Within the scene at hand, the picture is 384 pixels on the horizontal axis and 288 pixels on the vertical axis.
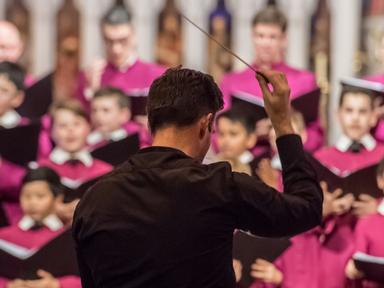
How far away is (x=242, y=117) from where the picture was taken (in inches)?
165

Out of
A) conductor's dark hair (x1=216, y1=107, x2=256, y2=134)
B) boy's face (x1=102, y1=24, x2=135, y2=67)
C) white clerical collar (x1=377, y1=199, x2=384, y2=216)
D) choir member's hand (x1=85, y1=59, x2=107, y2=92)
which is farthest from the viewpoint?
choir member's hand (x1=85, y1=59, x2=107, y2=92)

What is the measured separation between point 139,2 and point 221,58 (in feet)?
1.87

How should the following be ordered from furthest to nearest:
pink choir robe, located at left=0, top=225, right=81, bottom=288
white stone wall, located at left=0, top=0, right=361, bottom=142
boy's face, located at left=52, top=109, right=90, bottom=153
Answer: white stone wall, located at left=0, top=0, right=361, bottom=142 < boy's face, located at left=52, top=109, right=90, bottom=153 < pink choir robe, located at left=0, top=225, right=81, bottom=288

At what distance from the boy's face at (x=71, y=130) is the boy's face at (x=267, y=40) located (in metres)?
0.85

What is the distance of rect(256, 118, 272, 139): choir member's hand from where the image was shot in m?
4.24

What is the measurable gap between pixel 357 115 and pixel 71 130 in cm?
119

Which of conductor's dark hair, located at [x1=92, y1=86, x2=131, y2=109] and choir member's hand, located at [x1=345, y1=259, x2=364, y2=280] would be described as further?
conductor's dark hair, located at [x1=92, y1=86, x2=131, y2=109]

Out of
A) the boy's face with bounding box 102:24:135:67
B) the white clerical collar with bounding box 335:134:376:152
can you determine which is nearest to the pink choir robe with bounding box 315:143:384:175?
the white clerical collar with bounding box 335:134:376:152

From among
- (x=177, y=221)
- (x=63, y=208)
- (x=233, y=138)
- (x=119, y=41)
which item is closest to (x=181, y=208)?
(x=177, y=221)

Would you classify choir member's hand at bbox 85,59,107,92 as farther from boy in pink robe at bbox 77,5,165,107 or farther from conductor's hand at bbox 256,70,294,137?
conductor's hand at bbox 256,70,294,137

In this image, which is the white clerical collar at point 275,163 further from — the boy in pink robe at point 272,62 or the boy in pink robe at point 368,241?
the boy in pink robe at point 368,241

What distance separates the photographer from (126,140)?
13.6ft

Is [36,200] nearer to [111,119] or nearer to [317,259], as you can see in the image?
[111,119]

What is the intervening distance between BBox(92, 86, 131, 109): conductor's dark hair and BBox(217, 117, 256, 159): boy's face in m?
0.49
